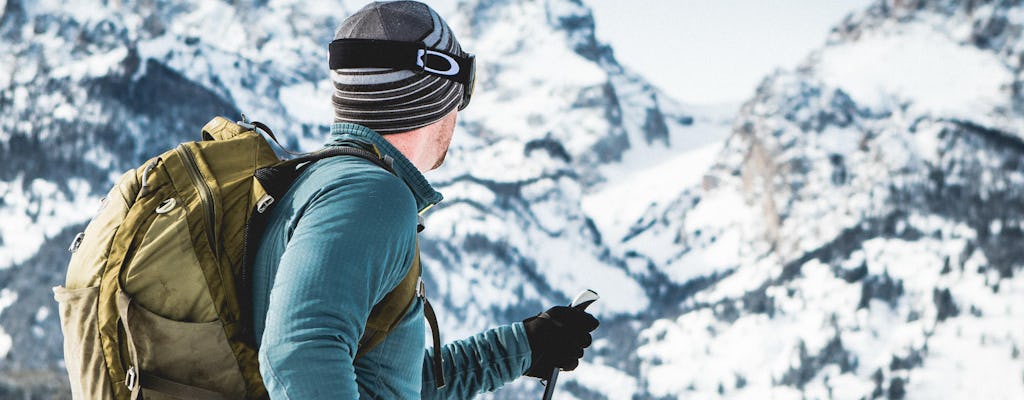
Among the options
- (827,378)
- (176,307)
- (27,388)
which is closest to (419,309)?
(176,307)

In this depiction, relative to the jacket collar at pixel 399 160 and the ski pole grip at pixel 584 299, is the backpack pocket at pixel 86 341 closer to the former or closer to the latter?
the jacket collar at pixel 399 160

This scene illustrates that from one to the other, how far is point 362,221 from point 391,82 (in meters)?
0.68

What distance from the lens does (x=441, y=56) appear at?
123 inches

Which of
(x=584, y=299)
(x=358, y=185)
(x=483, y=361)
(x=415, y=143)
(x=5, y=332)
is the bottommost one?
(x=5, y=332)

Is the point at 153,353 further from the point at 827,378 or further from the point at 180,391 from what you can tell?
the point at 827,378

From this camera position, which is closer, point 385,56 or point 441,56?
point 385,56

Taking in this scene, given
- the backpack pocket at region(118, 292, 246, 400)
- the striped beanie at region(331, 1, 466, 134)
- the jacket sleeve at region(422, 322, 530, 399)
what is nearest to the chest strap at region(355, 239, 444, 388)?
the backpack pocket at region(118, 292, 246, 400)

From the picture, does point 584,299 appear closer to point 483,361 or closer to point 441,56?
point 483,361

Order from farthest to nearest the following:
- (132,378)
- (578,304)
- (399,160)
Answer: (578,304), (399,160), (132,378)

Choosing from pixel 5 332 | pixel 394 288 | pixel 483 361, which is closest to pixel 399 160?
pixel 394 288

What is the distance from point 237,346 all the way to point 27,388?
498 ft

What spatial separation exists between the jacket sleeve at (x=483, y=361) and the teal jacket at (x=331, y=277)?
3.65 feet

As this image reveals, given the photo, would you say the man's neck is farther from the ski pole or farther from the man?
the ski pole

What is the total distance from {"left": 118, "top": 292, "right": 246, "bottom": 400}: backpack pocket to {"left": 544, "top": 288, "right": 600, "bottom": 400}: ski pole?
1699 millimetres
